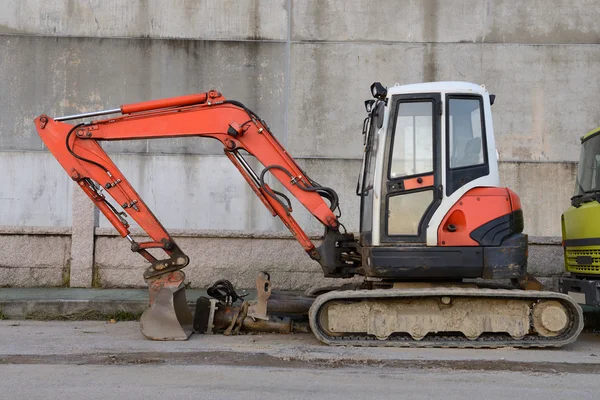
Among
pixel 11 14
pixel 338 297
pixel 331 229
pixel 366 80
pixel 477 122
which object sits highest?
pixel 11 14

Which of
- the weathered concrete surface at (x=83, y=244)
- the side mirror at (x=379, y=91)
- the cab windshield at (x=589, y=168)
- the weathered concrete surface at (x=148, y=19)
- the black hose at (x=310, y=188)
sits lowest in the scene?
the weathered concrete surface at (x=83, y=244)

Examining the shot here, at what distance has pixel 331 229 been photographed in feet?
25.4

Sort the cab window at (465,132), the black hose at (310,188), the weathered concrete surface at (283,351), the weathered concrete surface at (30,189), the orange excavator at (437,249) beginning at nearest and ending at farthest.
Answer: the weathered concrete surface at (283,351), the orange excavator at (437,249), the cab window at (465,132), the black hose at (310,188), the weathered concrete surface at (30,189)

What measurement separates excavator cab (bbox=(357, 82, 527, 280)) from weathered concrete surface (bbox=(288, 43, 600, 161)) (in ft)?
26.7

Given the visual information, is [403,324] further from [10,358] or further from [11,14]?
[11,14]

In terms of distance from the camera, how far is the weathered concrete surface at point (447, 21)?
50.5 ft

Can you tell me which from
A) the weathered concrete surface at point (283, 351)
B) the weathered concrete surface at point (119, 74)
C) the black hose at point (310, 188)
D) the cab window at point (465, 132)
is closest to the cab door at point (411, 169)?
the cab window at point (465, 132)

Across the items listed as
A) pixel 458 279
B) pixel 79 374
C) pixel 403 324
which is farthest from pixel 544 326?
pixel 79 374

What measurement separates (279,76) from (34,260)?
7.19 metres

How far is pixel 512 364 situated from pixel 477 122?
2.56 m

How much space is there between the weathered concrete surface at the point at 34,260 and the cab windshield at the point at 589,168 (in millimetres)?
7585

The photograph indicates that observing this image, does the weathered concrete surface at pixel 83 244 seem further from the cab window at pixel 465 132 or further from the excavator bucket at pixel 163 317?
the cab window at pixel 465 132

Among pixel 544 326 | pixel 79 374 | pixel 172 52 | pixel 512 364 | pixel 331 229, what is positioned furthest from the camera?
pixel 172 52

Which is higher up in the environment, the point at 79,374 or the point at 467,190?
the point at 467,190
